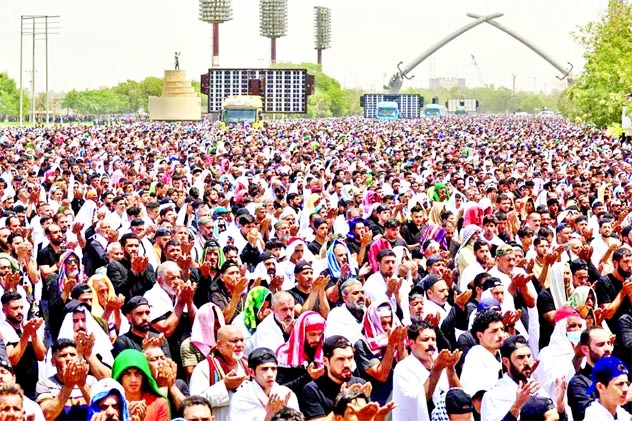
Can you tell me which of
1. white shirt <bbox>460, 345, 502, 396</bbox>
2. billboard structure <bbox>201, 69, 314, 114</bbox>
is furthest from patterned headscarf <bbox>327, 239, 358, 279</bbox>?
billboard structure <bbox>201, 69, 314, 114</bbox>

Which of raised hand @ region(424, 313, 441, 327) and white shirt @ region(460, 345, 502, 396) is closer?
white shirt @ region(460, 345, 502, 396)

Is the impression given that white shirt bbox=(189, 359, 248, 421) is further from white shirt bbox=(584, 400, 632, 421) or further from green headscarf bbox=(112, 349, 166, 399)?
white shirt bbox=(584, 400, 632, 421)

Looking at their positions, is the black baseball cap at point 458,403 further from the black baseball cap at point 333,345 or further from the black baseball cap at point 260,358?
the black baseball cap at point 260,358

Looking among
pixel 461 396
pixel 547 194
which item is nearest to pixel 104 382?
pixel 461 396

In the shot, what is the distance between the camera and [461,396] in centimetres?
687

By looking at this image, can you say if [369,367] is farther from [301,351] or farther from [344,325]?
[344,325]

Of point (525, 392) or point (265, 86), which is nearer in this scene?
point (525, 392)

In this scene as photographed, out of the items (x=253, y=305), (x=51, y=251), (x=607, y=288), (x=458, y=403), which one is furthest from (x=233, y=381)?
(x=51, y=251)

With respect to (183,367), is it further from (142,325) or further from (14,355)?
(14,355)

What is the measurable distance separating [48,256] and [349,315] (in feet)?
12.9

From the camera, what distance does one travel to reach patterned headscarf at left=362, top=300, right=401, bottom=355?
27.8 ft

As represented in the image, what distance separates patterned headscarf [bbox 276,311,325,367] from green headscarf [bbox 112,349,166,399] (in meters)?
1.10

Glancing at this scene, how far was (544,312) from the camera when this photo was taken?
10250mm

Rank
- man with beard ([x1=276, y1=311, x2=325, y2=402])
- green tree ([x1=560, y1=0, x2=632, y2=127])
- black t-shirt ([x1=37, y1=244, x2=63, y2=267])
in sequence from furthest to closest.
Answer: green tree ([x1=560, y1=0, x2=632, y2=127]) < black t-shirt ([x1=37, y1=244, x2=63, y2=267]) < man with beard ([x1=276, y1=311, x2=325, y2=402])
